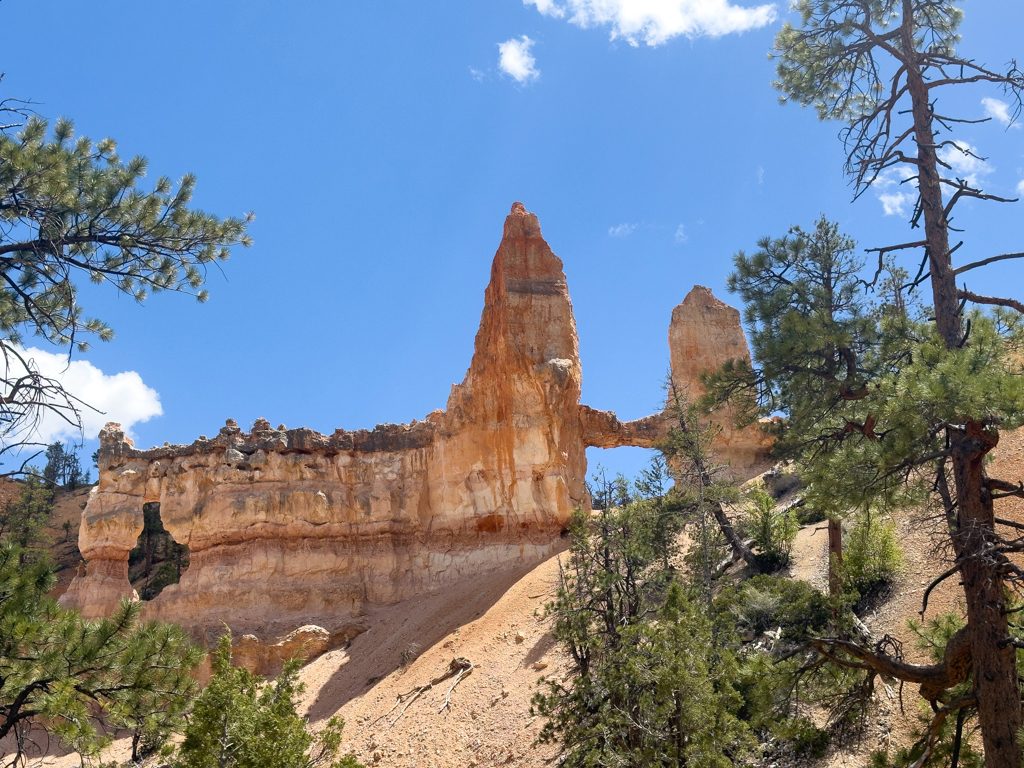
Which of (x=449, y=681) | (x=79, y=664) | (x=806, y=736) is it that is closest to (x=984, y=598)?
(x=806, y=736)

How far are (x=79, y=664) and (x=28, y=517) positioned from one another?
40166 millimetres

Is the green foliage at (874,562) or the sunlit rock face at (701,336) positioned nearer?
the green foliage at (874,562)

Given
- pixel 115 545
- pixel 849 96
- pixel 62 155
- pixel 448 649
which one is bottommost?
pixel 448 649

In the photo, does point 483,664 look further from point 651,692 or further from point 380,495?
point 651,692

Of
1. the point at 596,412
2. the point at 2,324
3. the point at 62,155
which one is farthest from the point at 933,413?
the point at 596,412

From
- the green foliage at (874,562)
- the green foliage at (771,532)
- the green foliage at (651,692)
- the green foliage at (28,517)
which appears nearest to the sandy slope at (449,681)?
the green foliage at (651,692)

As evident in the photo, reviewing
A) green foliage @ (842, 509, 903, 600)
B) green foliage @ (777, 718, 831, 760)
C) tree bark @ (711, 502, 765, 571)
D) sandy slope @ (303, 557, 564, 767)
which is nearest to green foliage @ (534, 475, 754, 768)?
green foliage @ (777, 718, 831, 760)

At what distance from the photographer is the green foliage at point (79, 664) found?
8562mm

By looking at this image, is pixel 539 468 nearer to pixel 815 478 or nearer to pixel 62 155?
pixel 815 478

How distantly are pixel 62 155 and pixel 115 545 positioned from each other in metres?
26.3

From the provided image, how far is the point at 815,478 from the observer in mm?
9383

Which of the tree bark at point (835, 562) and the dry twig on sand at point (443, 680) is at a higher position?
the tree bark at point (835, 562)

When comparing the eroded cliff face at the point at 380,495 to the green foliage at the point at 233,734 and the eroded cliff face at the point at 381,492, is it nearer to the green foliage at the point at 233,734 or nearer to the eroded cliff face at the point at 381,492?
the eroded cliff face at the point at 381,492

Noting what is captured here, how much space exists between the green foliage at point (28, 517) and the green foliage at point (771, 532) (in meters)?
34.0
